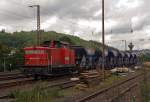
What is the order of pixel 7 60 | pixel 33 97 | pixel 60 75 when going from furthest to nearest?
pixel 7 60 < pixel 60 75 < pixel 33 97

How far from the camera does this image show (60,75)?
1272 inches

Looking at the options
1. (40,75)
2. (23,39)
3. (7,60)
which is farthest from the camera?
(23,39)

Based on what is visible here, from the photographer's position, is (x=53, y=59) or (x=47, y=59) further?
(x=53, y=59)

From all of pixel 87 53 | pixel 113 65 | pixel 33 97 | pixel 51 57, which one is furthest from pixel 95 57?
pixel 33 97

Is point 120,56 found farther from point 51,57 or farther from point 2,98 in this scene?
point 2,98

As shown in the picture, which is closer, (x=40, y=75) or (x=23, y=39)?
(x=40, y=75)

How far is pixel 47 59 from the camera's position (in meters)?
28.9

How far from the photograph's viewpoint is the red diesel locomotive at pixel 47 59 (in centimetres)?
2823

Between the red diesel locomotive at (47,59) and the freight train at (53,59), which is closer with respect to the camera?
the red diesel locomotive at (47,59)

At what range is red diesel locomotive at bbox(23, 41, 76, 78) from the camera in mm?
28234

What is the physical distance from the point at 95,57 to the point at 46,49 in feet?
52.5

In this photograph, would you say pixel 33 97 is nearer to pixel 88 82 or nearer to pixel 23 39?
pixel 88 82

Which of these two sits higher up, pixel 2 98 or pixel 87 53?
pixel 87 53

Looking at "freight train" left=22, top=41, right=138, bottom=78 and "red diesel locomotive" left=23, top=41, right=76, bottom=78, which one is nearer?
"red diesel locomotive" left=23, top=41, right=76, bottom=78
